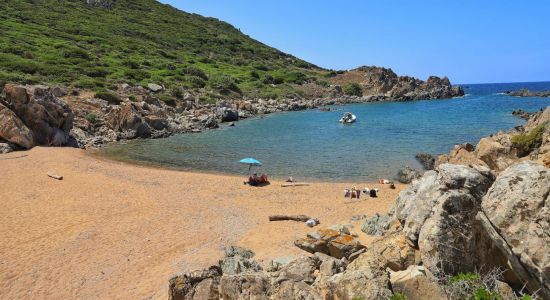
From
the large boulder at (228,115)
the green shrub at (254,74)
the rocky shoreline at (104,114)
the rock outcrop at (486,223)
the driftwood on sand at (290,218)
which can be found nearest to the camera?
the rock outcrop at (486,223)

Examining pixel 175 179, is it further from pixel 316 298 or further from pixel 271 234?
pixel 316 298

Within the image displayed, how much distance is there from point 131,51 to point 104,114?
156ft

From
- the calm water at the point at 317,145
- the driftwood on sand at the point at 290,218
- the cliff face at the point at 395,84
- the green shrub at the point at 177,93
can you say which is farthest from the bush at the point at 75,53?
the driftwood on sand at the point at 290,218

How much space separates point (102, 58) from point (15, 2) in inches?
1933

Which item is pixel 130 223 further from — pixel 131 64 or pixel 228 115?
pixel 131 64

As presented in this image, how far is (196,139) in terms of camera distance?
45281 millimetres

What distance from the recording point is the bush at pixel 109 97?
5391 centimetres

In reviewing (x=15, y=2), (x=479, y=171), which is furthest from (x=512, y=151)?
(x=15, y=2)

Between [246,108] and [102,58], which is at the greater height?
[102,58]

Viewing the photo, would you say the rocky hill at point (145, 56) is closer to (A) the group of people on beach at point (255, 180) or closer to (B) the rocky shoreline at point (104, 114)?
(B) the rocky shoreline at point (104, 114)

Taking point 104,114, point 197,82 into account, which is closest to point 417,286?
point 104,114

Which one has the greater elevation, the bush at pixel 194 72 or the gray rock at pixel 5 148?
the bush at pixel 194 72

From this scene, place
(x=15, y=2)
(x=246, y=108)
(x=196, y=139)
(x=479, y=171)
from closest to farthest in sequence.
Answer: (x=479, y=171)
(x=196, y=139)
(x=246, y=108)
(x=15, y=2)

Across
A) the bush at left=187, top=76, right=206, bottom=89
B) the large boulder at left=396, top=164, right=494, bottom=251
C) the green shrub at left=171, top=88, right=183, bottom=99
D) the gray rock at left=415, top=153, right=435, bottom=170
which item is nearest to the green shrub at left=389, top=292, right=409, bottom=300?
the large boulder at left=396, top=164, right=494, bottom=251
